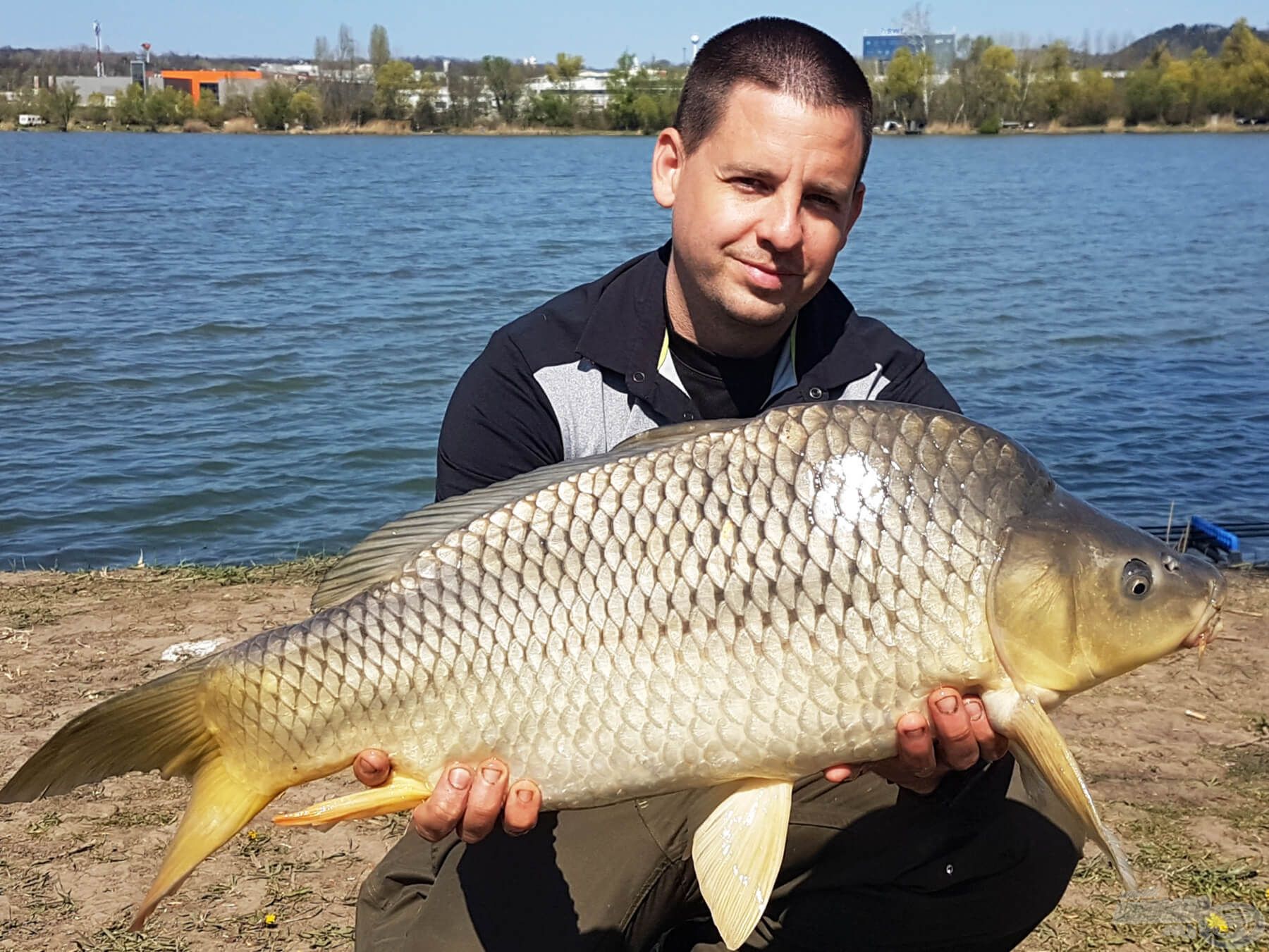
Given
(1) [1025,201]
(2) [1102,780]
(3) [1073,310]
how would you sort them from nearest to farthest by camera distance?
(2) [1102,780]
(3) [1073,310]
(1) [1025,201]

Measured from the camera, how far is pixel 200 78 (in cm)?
8550

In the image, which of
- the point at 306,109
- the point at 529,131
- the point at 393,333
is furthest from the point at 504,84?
the point at 393,333

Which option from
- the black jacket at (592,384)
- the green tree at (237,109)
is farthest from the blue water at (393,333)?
the green tree at (237,109)

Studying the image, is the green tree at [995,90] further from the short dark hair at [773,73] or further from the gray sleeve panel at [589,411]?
the gray sleeve panel at [589,411]

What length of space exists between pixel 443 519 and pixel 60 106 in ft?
218

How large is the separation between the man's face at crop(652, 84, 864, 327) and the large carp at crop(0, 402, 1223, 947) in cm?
45

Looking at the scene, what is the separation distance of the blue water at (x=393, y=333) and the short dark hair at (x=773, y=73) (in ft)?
11.8

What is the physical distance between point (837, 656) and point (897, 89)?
6557 centimetres

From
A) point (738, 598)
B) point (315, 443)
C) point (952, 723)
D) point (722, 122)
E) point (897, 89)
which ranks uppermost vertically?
point (897, 89)

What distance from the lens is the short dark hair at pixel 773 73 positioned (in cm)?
200

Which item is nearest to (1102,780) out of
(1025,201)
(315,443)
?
(315,443)

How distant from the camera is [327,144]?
5219cm

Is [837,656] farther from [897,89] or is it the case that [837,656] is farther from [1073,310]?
[897,89]

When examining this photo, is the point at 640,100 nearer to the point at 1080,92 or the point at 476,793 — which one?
the point at 1080,92
